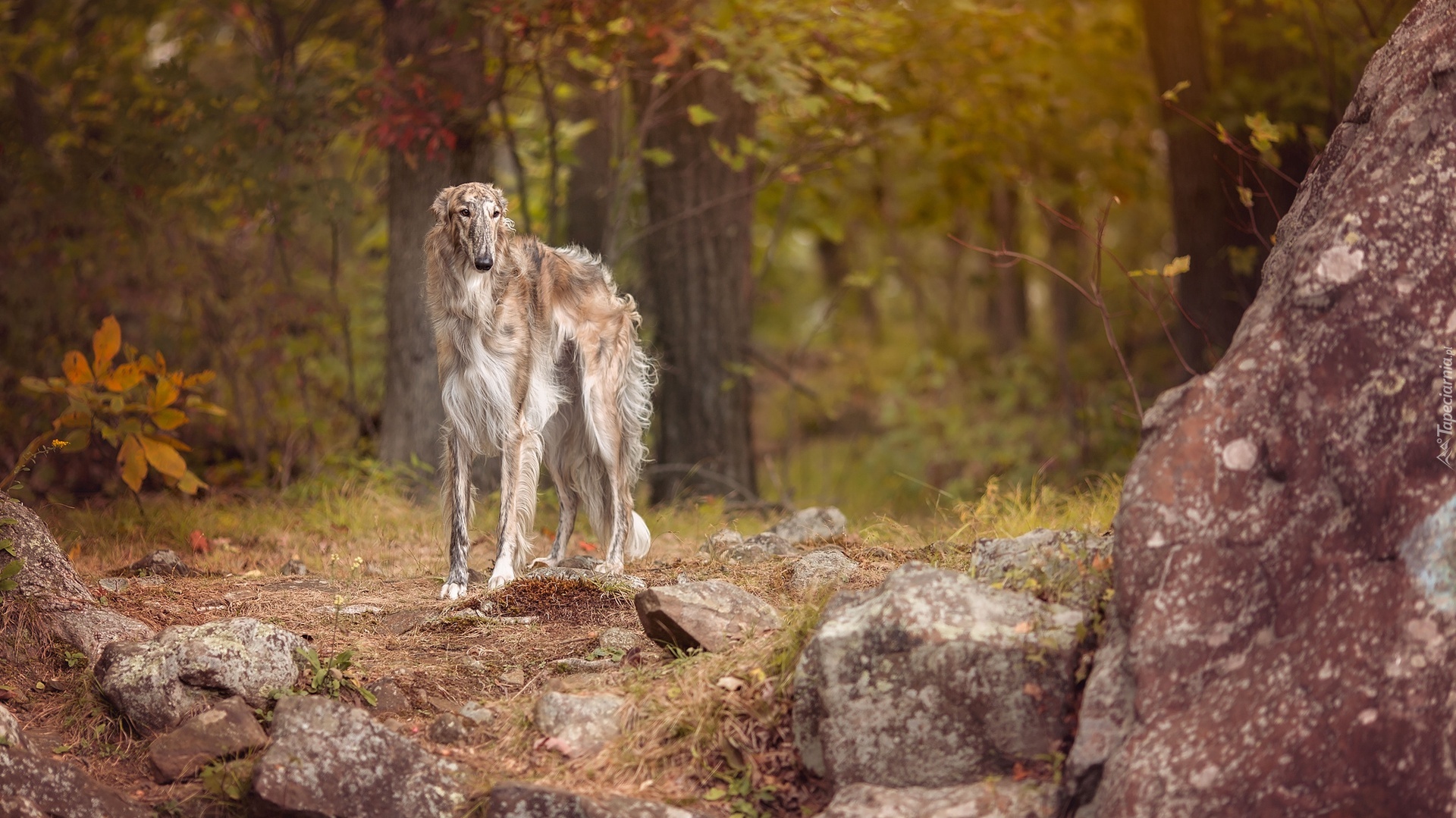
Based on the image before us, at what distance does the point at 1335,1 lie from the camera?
948 centimetres

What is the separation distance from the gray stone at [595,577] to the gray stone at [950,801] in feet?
6.42

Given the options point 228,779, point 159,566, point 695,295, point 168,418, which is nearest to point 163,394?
point 168,418

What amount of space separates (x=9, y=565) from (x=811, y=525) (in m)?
3.83

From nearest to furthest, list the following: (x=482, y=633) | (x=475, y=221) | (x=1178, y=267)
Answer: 1. (x=482, y=633)
2. (x=1178, y=267)
3. (x=475, y=221)

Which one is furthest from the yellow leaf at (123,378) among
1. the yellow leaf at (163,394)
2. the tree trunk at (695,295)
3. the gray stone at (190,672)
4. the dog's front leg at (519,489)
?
the tree trunk at (695,295)

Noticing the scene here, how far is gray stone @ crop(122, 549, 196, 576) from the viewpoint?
607cm

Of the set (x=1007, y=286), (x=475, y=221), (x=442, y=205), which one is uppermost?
(x=442, y=205)

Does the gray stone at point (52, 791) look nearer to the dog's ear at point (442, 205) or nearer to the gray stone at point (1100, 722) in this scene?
the gray stone at point (1100, 722)

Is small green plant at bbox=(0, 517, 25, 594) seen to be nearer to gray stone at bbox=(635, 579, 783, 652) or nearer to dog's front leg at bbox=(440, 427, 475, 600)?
dog's front leg at bbox=(440, 427, 475, 600)

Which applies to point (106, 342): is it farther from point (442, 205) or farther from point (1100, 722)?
point (1100, 722)

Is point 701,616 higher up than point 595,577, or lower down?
higher up

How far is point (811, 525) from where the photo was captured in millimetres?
6582

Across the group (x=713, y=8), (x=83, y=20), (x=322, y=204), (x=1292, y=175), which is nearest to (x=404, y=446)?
(x=322, y=204)

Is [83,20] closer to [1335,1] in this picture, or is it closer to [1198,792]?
[1335,1]
